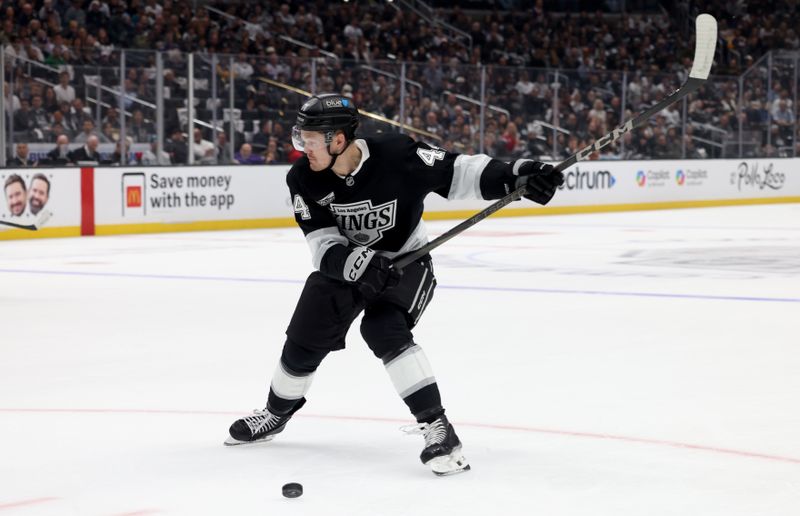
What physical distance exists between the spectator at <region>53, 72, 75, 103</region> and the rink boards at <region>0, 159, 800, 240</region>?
78 cm

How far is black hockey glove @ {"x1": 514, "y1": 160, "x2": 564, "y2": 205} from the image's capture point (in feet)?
12.9

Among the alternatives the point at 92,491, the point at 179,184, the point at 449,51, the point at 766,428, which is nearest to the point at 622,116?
the point at 449,51

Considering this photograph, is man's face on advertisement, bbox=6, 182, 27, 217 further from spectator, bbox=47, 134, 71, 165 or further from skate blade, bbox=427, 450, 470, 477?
skate blade, bbox=427, 450, 470, 477

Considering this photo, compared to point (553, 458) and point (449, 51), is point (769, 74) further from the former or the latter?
point (553, 458)

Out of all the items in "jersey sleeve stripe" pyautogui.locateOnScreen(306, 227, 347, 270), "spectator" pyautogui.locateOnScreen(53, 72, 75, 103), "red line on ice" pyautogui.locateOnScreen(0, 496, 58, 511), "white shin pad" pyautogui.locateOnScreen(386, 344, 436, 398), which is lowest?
"red line on ice" pyautogui.locateOnScreen(0, 496, 58, 511)

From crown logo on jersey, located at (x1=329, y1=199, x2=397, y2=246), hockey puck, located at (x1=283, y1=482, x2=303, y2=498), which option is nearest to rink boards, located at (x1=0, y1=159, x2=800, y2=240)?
crown logo on jersey, located at (x1=329, y1=199, x2=397, y2=246)

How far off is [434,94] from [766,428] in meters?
12.9

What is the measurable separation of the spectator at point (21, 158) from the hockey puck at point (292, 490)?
10.7 metres

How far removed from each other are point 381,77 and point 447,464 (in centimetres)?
1301

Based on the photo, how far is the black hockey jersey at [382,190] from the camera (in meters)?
3.97

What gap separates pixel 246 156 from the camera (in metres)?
15.2

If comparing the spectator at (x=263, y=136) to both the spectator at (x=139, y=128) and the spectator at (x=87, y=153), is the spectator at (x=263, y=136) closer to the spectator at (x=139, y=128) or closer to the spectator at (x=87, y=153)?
the spectator at (x=139, y=128)

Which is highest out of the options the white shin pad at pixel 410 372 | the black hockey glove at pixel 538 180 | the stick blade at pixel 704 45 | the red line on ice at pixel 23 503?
the stick blade at pixel 704 45

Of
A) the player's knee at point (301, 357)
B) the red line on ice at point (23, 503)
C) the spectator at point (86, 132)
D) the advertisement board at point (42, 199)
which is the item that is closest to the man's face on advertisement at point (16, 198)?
the advertisement board at point (42, 199)
